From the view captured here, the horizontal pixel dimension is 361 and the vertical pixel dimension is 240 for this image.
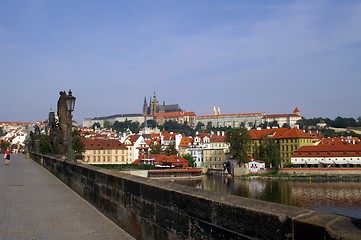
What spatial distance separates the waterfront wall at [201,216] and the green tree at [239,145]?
83918 millimetres

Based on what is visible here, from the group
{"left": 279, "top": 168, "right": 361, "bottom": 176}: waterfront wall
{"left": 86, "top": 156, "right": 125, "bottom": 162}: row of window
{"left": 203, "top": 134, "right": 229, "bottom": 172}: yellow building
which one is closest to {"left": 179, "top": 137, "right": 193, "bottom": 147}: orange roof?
{"left": 203, "top": 134, "right": 229, "bottom": 172}: yellow building

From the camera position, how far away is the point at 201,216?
13.8 feet

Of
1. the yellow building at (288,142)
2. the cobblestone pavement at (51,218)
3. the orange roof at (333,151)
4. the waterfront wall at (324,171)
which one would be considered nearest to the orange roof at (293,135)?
the yellow building at (288,142)

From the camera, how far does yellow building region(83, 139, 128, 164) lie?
102 metres

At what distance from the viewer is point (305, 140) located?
11112cm

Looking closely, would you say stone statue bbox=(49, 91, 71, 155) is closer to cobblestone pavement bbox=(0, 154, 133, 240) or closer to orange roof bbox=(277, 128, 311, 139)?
cobblestone pavement bbox=(0, 154, 133, 240)

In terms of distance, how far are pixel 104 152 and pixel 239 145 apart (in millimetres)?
34225

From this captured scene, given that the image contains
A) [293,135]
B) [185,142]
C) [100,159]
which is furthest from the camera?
[185,142]

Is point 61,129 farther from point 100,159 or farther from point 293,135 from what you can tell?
point 293,135

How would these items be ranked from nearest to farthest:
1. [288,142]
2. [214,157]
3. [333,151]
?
[333,151] → [288,142] → [214,157]

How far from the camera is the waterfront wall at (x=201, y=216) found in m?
2.73

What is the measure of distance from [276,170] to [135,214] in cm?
8255

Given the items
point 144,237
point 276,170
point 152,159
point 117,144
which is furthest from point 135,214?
point 117,144

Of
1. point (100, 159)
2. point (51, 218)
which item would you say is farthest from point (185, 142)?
point (51, 218)
